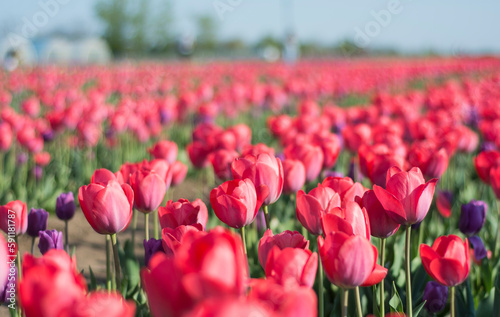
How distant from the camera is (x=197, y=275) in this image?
61cm

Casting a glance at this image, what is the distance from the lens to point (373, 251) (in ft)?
3.24

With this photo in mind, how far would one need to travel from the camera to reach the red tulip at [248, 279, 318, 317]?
0.60 m

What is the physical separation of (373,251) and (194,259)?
45cm

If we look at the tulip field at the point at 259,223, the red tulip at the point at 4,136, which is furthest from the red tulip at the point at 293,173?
the red tulip at the point at 4,136

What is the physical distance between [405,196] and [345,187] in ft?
0.57

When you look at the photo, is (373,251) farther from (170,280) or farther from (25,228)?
(25,228)

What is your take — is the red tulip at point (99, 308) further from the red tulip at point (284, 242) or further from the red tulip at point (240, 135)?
the red tulip at point (240, 135)

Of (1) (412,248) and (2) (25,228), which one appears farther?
(1) (412,248)

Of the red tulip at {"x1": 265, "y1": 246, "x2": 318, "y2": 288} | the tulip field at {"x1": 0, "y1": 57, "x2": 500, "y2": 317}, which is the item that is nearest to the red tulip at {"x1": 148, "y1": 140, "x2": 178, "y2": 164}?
the tulip field at {"x1": 0, "y1": 57, "x2": 500, "y2": 317}

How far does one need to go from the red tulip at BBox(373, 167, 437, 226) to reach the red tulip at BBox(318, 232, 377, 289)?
0.92ft

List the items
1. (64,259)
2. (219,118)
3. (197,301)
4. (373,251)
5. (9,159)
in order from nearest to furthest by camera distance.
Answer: (197,301) < (64,259) < (373,251) < (9,159) < (219,118)

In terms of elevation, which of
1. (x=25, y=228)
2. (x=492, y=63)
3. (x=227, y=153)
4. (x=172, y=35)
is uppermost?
(x=172, y=35)

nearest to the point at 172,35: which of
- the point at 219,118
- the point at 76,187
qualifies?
the point at 219,118

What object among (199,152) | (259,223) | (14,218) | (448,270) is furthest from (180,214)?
(199,152)
